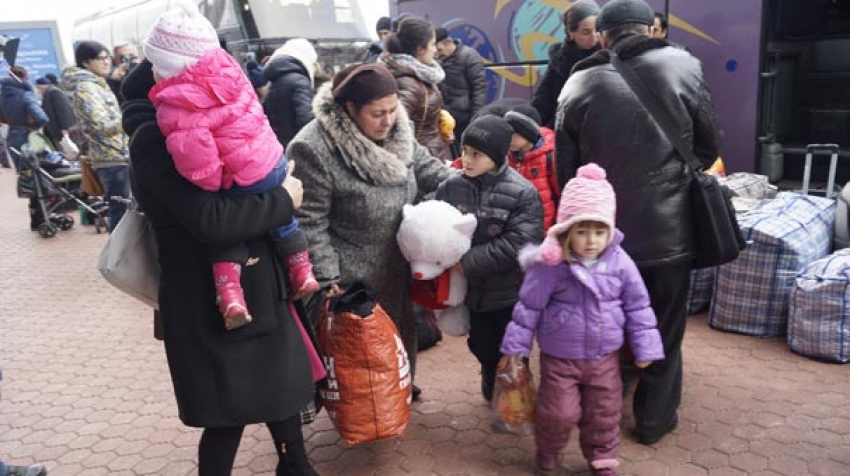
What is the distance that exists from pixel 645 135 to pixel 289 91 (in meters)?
3.37

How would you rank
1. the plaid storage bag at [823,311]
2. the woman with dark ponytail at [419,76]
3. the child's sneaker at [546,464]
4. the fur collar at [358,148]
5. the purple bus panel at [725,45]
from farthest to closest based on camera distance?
the purple bus panel at [725,45]
the woman with dark ponytail at [419,76]
the plaid storage bag at [823,311]
the child's sneaker at [546,464]
the fur collar at [358,148]

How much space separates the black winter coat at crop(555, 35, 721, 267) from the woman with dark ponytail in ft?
4.88

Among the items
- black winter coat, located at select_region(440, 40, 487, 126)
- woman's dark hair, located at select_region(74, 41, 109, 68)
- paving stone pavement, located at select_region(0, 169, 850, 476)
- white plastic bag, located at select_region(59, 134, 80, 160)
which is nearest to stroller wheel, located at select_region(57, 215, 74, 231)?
white plastic bag, located at select_region(59, 134, 80, 160)

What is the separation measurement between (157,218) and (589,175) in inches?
62.3

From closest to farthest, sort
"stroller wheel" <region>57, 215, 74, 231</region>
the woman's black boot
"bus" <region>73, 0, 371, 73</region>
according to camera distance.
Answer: the woman's black boot
"stroller wheel" <region>57, 215, 74, 231</region>
"bus" <region>73, 0, 371, 73</region>

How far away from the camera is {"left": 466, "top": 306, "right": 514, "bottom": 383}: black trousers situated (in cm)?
310

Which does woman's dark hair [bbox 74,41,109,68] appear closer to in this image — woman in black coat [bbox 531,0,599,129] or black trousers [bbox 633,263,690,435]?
woman in black coat [bbox 531,0,599,129]

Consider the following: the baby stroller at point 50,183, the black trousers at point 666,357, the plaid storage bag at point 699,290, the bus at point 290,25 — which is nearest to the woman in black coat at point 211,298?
the black trousers at point 666,357

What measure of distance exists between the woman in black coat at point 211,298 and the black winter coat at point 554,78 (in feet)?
9.04

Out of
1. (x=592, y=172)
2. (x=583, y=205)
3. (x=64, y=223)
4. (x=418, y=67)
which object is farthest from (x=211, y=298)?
(x=64, y=223)

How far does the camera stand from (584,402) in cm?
270

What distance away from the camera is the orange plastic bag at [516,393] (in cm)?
273

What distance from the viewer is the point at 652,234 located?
9.01ft

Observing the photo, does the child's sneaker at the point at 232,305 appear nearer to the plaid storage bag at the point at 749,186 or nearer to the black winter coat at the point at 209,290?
the black winter coat at the point at 209,290
